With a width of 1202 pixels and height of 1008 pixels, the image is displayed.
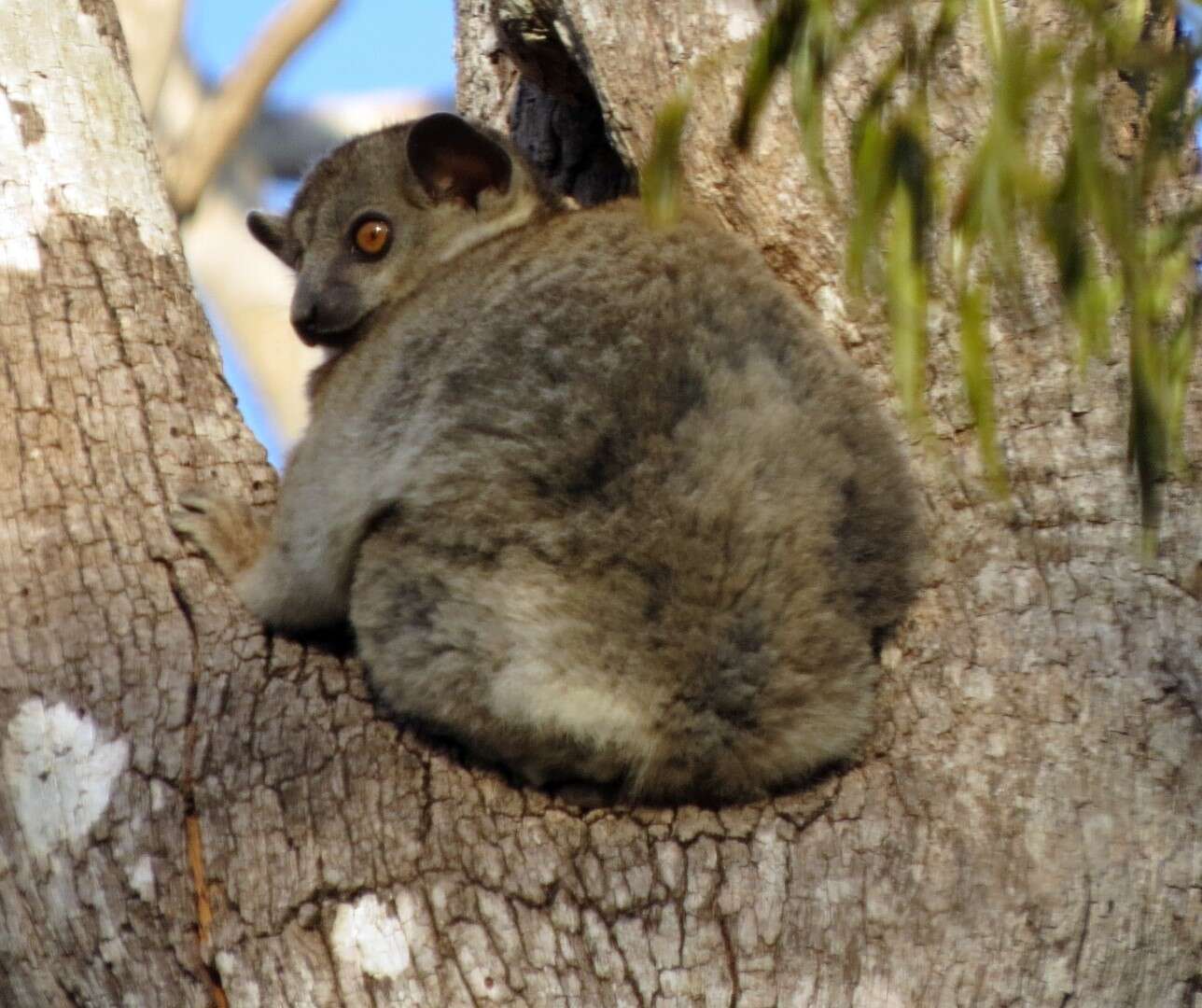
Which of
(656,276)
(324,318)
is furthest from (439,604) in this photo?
(324,318)

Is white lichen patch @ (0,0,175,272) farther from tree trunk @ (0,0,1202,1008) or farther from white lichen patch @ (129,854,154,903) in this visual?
white lichen patch @ (129,854,154,903)

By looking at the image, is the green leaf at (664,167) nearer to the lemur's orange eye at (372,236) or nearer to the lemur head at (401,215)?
the lemur head at (401,215)

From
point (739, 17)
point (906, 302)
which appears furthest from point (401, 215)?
point (906, 302)

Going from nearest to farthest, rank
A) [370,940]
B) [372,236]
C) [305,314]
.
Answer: [370,940] < [305,314] < [372,236]

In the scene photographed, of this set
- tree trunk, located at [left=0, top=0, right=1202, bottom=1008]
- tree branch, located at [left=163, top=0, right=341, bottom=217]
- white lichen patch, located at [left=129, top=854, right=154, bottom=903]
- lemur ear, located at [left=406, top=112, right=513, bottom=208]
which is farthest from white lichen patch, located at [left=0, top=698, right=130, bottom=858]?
tree branch, located at [left=163, top=0, right=341, bottom=217]

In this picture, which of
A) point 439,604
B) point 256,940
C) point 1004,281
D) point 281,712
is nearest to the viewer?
point 1004,281

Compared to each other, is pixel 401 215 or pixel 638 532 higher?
pixel 401 215

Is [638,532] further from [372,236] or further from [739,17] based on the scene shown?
[372,236]

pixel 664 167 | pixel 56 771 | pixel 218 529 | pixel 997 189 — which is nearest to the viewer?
pixel 997 189

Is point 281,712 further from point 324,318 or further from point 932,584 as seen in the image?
point 324,318
